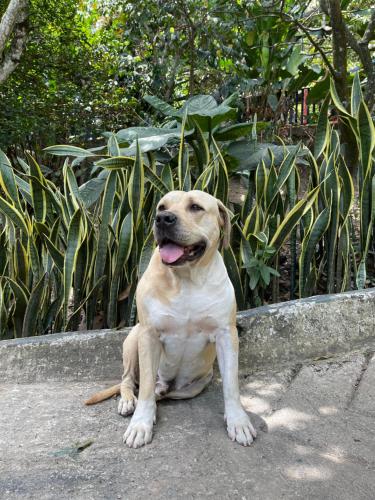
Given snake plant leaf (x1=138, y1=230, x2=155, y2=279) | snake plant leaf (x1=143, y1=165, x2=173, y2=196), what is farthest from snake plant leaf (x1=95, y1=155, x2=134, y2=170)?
snake plant leaf (x1=138, y1=230, x2=155, y2=279)

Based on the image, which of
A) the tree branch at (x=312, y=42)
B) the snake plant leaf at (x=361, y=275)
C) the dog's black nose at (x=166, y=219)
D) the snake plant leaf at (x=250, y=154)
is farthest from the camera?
the tree branch at (x=312, y=42)

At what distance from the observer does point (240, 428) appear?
200 cm

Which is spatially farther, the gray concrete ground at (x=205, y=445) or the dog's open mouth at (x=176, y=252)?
the dog's open mouth at (x=176, y=252)

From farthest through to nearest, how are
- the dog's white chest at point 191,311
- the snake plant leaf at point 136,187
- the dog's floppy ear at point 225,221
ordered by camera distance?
the snake plant leaf at point 136,187 → the dog's floppy ear at point 225,221 → the dog's white chest at point 191,311

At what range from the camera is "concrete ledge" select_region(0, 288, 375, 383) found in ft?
8.26

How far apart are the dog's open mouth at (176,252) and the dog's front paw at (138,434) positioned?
703mm

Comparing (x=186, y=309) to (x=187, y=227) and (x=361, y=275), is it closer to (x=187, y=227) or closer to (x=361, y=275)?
(x=187, y=227)

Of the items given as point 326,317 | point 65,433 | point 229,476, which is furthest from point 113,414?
point 326,317

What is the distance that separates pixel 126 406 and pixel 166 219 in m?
0.91

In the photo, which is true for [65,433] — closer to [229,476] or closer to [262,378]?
[229,476]

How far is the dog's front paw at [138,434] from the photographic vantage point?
76.1 inches

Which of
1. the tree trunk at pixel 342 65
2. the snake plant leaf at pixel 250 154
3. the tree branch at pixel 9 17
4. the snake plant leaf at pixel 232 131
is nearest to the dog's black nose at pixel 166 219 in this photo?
the snake plant leaf at pixel 250 154

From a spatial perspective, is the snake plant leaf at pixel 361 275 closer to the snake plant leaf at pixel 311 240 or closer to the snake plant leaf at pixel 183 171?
the snake plant leaf at pixel 311 240

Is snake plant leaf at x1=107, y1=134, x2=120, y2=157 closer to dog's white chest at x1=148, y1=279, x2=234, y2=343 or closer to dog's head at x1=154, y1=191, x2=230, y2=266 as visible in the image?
dog's head at x1=154, y1=191, x2=230, y2=266
